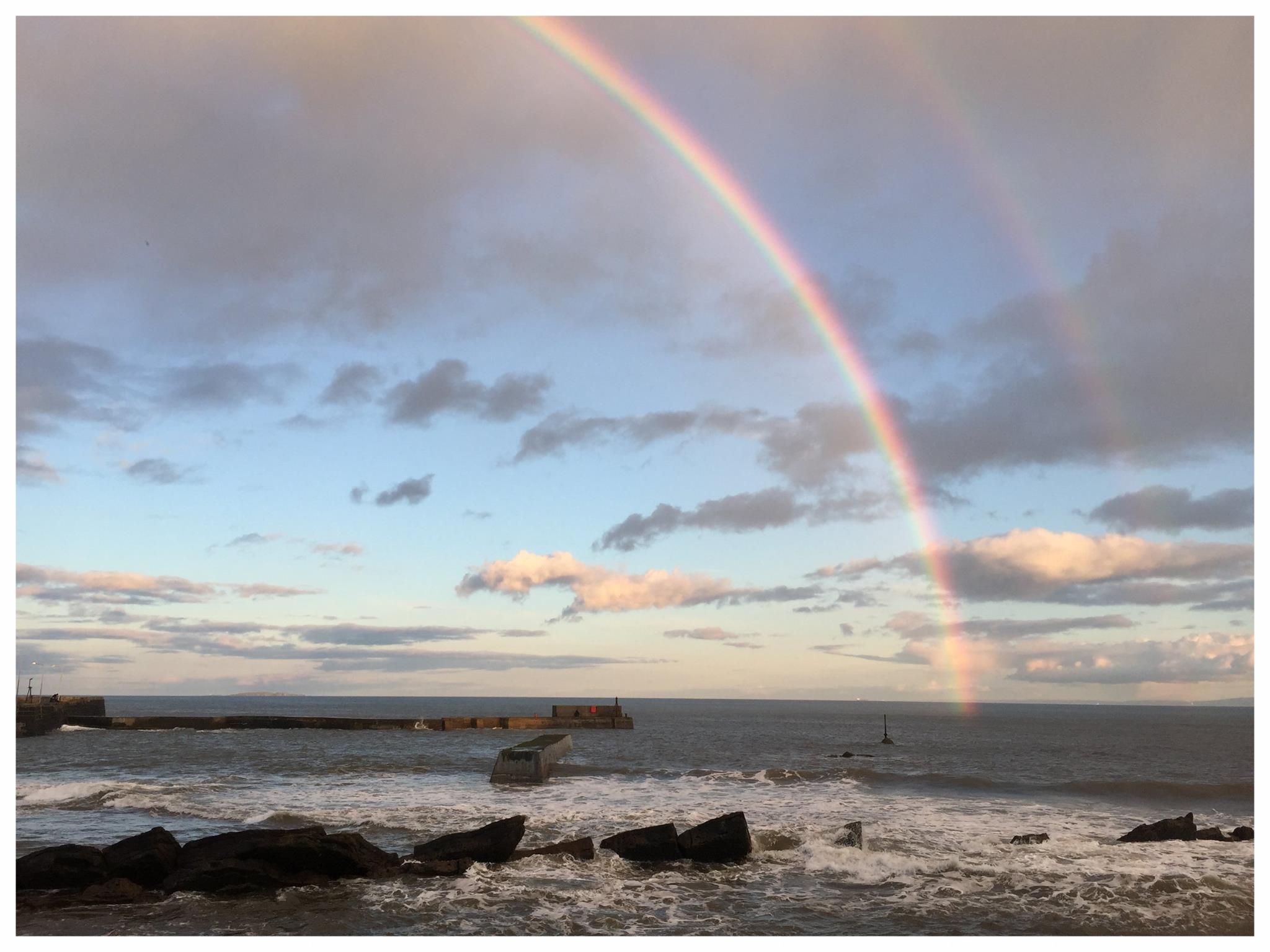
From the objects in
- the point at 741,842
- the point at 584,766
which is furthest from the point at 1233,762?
the point at 741,842

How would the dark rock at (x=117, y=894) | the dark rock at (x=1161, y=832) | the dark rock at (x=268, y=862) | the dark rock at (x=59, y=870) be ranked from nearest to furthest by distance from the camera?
the dark rock at (x=117, y=894) < the dark rock at (x=59, y=870) < the dark rock at (x=268, y=862) < the dark rock at (x=1161, y=832)

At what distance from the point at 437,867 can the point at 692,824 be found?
1263 centimetres

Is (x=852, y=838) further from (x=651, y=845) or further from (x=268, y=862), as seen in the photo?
(x=268, y=862)

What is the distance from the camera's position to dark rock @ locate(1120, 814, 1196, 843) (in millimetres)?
30094

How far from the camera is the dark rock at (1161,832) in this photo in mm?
30094

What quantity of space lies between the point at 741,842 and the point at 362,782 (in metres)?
27.3

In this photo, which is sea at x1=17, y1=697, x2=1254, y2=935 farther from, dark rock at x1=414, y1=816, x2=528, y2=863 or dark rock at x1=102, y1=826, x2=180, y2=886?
dark rock at x1=102, y1=826, x2=180, y2=886

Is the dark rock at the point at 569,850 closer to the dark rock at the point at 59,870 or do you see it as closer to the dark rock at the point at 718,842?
the dark rock at the point at 718,842

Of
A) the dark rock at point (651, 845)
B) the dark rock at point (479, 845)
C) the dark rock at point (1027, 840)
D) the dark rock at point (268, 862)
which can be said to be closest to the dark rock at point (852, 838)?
the dark rock at point (1027, 840)

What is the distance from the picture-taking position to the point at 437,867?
22734 mm

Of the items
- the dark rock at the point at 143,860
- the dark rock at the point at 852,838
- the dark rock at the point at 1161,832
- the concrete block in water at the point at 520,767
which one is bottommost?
the concrete block in water at the point at 520,767

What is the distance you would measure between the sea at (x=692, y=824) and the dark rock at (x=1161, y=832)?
832 mm

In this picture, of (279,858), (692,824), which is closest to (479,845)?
(279,858)
